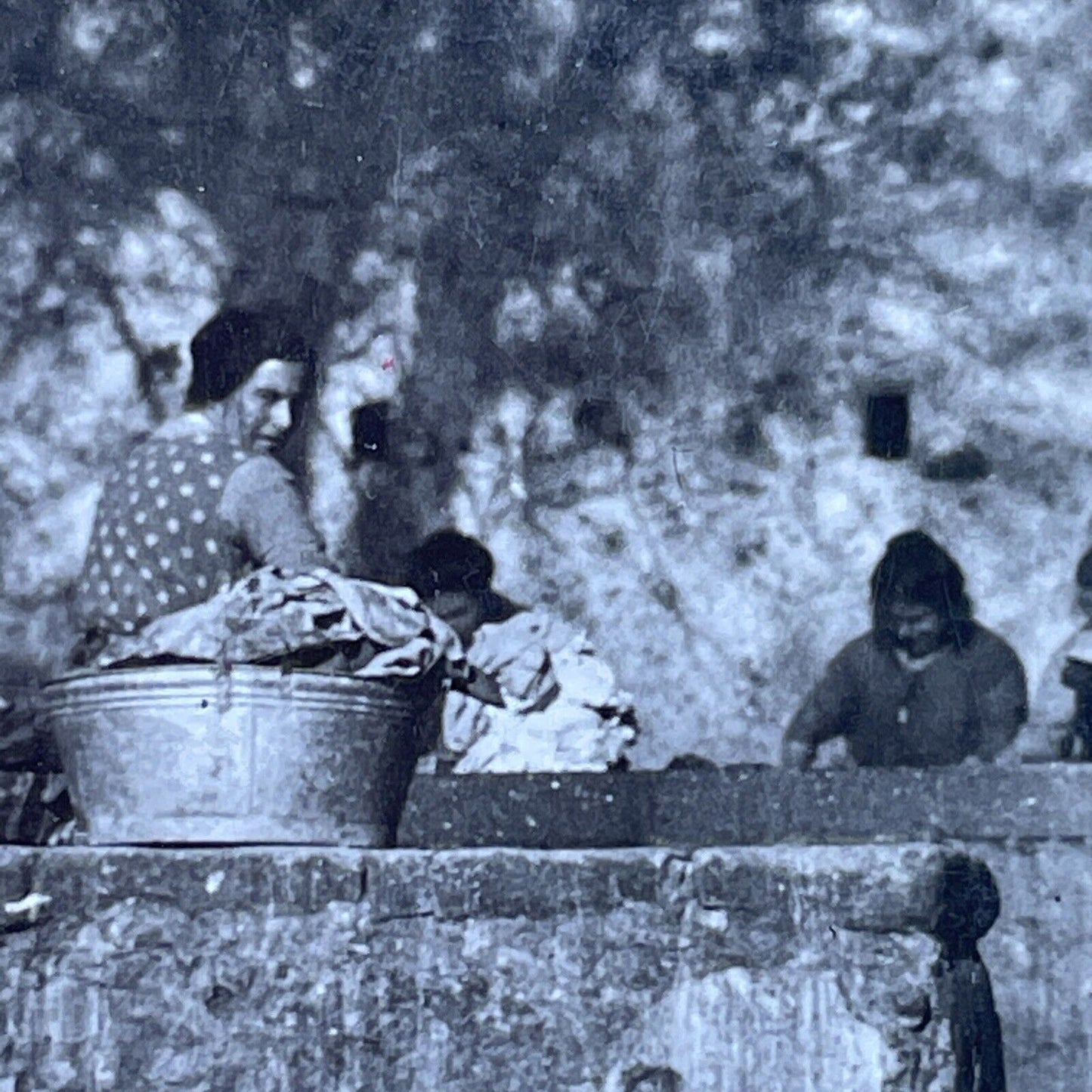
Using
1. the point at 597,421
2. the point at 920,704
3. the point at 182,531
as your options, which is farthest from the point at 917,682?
the point at 182,531

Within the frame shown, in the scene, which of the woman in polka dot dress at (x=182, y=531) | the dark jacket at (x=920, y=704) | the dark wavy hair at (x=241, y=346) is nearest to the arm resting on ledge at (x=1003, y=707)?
the dark jacket at (x=920, y=704)

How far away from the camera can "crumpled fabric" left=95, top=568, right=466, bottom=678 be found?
1.98 m

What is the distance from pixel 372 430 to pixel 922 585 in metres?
1.61

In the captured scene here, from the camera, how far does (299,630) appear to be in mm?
1993

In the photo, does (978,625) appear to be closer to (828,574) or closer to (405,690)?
(828,574)

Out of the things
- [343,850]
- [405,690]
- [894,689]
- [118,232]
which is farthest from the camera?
[118,232]

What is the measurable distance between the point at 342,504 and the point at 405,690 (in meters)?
2.46

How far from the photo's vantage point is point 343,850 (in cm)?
189

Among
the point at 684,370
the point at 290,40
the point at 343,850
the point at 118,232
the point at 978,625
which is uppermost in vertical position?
the point at 290,40

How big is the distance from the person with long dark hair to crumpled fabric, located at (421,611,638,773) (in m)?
1.48

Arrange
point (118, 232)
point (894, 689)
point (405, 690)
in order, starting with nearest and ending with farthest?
point (405, 690) → point (894, 689) → point (118, 232)

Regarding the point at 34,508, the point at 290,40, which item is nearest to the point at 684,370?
→ the point at 290,40

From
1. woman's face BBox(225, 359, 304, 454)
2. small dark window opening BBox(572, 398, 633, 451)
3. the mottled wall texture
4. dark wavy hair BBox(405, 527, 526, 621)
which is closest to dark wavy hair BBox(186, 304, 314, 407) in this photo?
the mottled wall texture

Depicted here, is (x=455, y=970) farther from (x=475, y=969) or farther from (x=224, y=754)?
(x=224, y=754)
